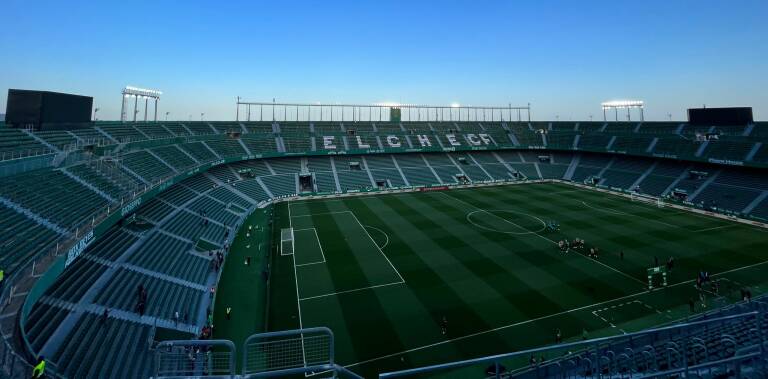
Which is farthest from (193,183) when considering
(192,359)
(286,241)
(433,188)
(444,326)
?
(192,359)

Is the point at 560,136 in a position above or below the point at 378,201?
above

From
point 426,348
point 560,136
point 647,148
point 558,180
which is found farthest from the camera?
point 560,136

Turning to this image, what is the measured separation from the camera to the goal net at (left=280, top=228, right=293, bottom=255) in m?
30.1

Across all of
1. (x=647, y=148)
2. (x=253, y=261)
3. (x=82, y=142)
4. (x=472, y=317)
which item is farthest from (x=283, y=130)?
(x=647, y=148)

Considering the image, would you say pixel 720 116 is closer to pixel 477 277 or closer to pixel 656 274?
pixel 656 274

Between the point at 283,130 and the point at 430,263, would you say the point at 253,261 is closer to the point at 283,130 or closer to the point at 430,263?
the point at 430,263

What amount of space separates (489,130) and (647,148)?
1205 inches

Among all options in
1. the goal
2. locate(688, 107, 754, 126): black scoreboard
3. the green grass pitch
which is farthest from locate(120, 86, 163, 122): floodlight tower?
locate(688, 107, 754, 126): black scoreboard

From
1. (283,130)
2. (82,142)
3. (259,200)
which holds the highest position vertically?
(283,130)

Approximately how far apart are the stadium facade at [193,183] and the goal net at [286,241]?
5.05 metres

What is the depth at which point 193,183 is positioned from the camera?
1679 inches

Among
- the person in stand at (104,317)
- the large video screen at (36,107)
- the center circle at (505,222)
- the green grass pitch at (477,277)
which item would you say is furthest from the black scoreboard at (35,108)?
the center circle at (505,222)

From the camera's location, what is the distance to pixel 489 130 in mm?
80062

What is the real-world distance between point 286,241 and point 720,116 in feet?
222
